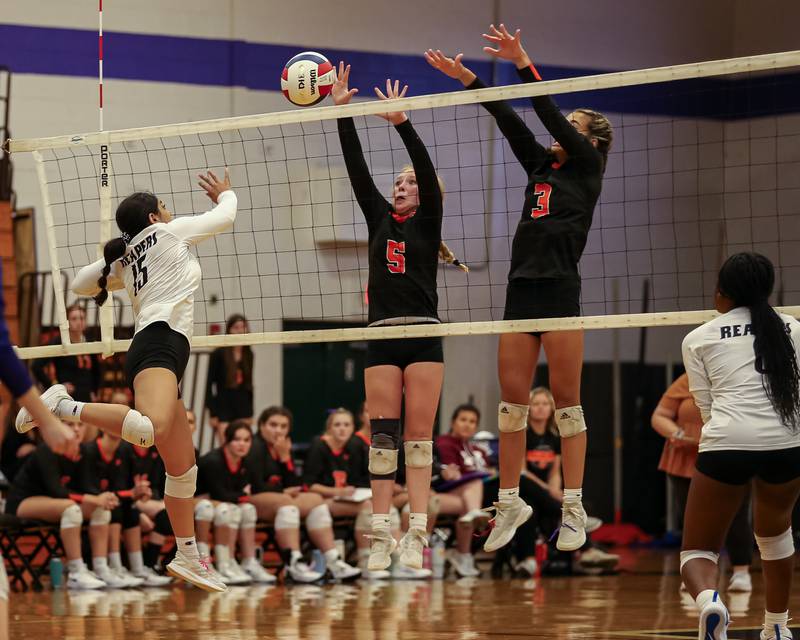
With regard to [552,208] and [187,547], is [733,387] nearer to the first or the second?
[552,208]

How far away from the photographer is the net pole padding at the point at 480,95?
6.03 m

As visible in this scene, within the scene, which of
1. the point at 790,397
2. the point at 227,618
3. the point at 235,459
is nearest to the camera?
the point at 790,397

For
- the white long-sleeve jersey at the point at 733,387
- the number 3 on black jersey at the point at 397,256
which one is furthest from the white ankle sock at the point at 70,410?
the white long-sleeve jersey at the point at 733,387

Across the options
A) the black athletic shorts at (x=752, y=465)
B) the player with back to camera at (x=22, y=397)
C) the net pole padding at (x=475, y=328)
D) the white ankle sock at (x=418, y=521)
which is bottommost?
the white ankle sock at (x=418, y=521)

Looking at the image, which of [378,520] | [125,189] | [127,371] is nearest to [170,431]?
[127,371]

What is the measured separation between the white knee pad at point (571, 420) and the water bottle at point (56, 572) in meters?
5.31

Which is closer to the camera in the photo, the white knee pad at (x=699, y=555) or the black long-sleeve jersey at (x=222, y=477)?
the white knee pad at (x=699, y=555)

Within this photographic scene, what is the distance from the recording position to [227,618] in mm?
8039

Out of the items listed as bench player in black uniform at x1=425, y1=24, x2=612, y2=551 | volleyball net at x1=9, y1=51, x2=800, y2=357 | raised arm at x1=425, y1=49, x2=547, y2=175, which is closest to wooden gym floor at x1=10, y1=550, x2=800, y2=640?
bench player in black uniform at x1=425, y1=24, x2=612, y2=551

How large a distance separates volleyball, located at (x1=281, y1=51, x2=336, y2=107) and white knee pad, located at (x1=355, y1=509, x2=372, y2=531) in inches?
193

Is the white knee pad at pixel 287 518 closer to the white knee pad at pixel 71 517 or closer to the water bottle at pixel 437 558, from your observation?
the water bottle at pixel 437 558

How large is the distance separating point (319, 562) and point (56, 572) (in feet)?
7.29

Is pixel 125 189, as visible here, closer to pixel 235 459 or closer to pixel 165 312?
pixel 235 459

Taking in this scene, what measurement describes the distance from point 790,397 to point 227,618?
14.3ft
